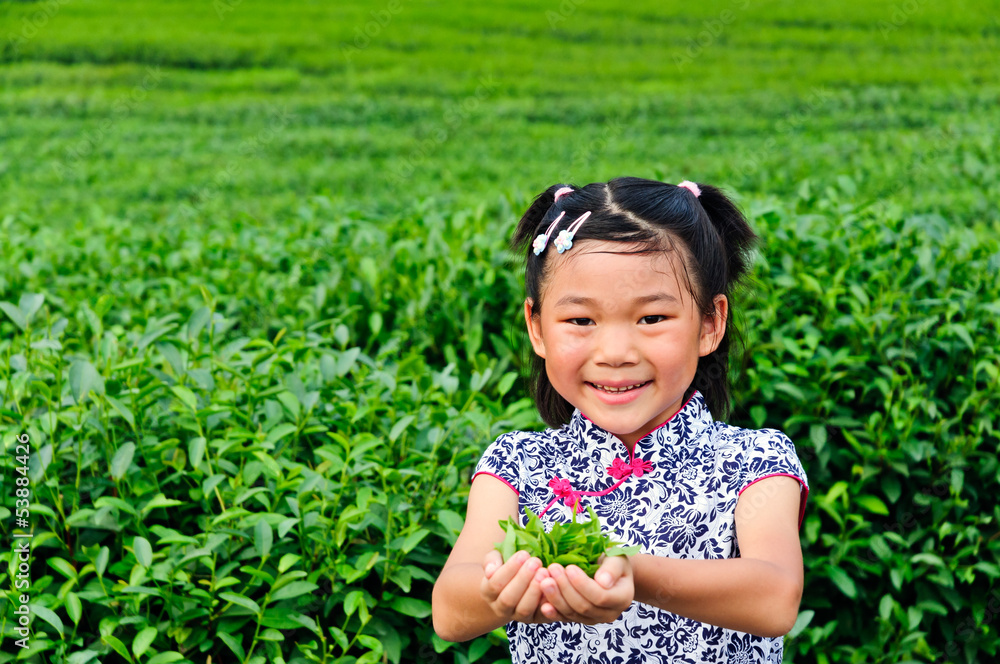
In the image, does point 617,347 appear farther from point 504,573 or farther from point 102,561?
point 102,561

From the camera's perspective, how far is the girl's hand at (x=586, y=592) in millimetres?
1001

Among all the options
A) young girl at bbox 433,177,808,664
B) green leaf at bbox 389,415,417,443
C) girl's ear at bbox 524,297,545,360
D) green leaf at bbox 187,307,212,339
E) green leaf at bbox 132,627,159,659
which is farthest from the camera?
green leaf at bbox 187,307,212,339

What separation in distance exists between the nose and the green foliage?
24 cm

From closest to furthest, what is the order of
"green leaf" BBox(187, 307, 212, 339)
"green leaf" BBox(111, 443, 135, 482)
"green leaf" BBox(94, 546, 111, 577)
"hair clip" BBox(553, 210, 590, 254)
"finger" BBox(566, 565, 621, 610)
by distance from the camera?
"finger" BBox(566, 565, 621, 610)
"hair clip" BBox(553, 210, 590, 254)
"green leaf" BBox(94, 546, 111, 577)
"green leaf" BBox(111, 443, 135, 482)
"green leaf" BBox(187, 307, 212, 339)

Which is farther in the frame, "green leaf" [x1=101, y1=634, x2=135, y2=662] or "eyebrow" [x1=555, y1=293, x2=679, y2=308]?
"green leaf" [x1=101, y1=634, x2=135, y2=662]

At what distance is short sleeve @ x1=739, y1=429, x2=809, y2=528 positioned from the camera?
1272mm

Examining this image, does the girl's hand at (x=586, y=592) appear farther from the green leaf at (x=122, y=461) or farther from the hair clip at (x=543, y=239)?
the green leaf at (x=122, y=461)

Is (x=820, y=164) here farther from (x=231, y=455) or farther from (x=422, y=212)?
(x=231, y=455)

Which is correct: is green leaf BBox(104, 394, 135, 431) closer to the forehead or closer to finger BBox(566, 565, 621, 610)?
the forehead

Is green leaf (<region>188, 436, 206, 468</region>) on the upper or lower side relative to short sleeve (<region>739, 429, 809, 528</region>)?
lower

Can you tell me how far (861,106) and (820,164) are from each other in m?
2.79

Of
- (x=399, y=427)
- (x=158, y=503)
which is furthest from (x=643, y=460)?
(x=158, y=503)

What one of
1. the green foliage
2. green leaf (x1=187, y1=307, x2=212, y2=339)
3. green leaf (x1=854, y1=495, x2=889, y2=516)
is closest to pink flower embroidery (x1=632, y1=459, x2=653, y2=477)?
the green foliage

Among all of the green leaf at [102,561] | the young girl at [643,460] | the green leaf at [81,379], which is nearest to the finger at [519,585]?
the young girl at [643,460]
